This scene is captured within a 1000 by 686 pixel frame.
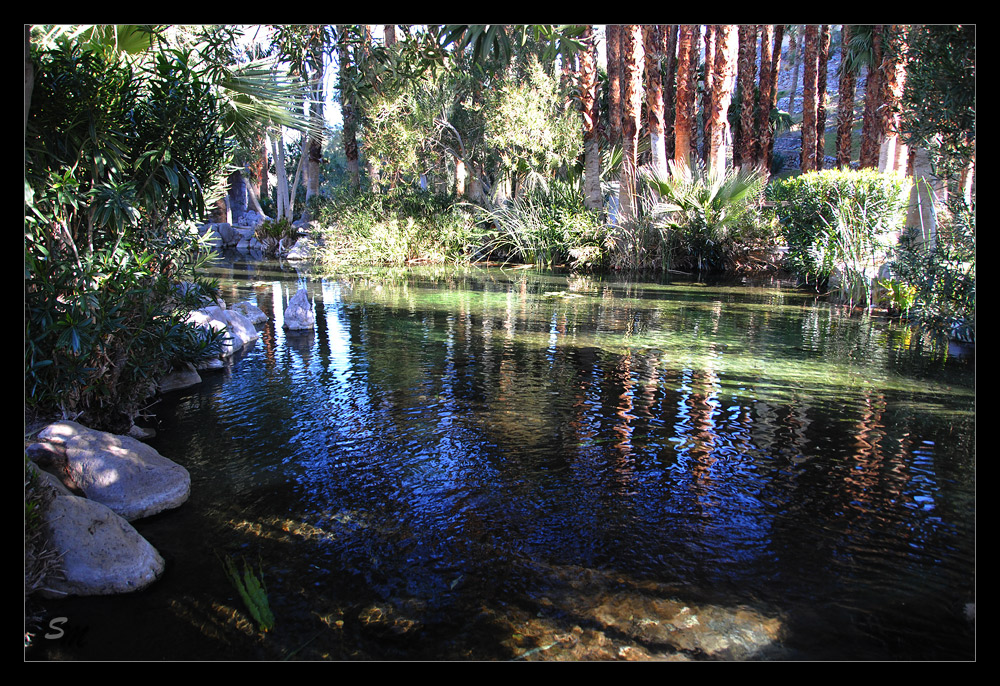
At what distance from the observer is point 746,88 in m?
18.4

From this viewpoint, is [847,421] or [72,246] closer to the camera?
[72,246]

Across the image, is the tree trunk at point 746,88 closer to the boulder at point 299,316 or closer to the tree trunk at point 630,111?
the tree trunk at point 630,111

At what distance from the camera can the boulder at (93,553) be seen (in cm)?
303

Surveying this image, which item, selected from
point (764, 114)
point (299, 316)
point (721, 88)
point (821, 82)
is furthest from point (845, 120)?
→ point (299, 316)

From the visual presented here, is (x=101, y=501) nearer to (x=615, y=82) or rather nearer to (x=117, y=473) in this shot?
(x=117, y=473)

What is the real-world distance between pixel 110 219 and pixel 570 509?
3914 millimetres

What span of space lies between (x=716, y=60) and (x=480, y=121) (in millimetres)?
7521

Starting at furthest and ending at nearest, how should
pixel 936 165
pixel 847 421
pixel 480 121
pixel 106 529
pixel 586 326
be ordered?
pixel 480 121 < pixel 586 326 < pixel 847 421 < pixel 936 165 < pixel 106 529

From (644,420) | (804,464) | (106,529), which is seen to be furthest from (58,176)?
(804,464)

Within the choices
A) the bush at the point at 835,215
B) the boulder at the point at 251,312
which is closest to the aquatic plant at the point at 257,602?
the boulder at the point at 251,312

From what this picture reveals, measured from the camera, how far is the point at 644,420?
17.6 feet

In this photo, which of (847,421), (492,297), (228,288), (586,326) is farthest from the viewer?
(228,288)

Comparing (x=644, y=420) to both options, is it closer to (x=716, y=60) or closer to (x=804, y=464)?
(x=804, y=464)

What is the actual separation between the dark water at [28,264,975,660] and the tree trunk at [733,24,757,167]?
507 inches
